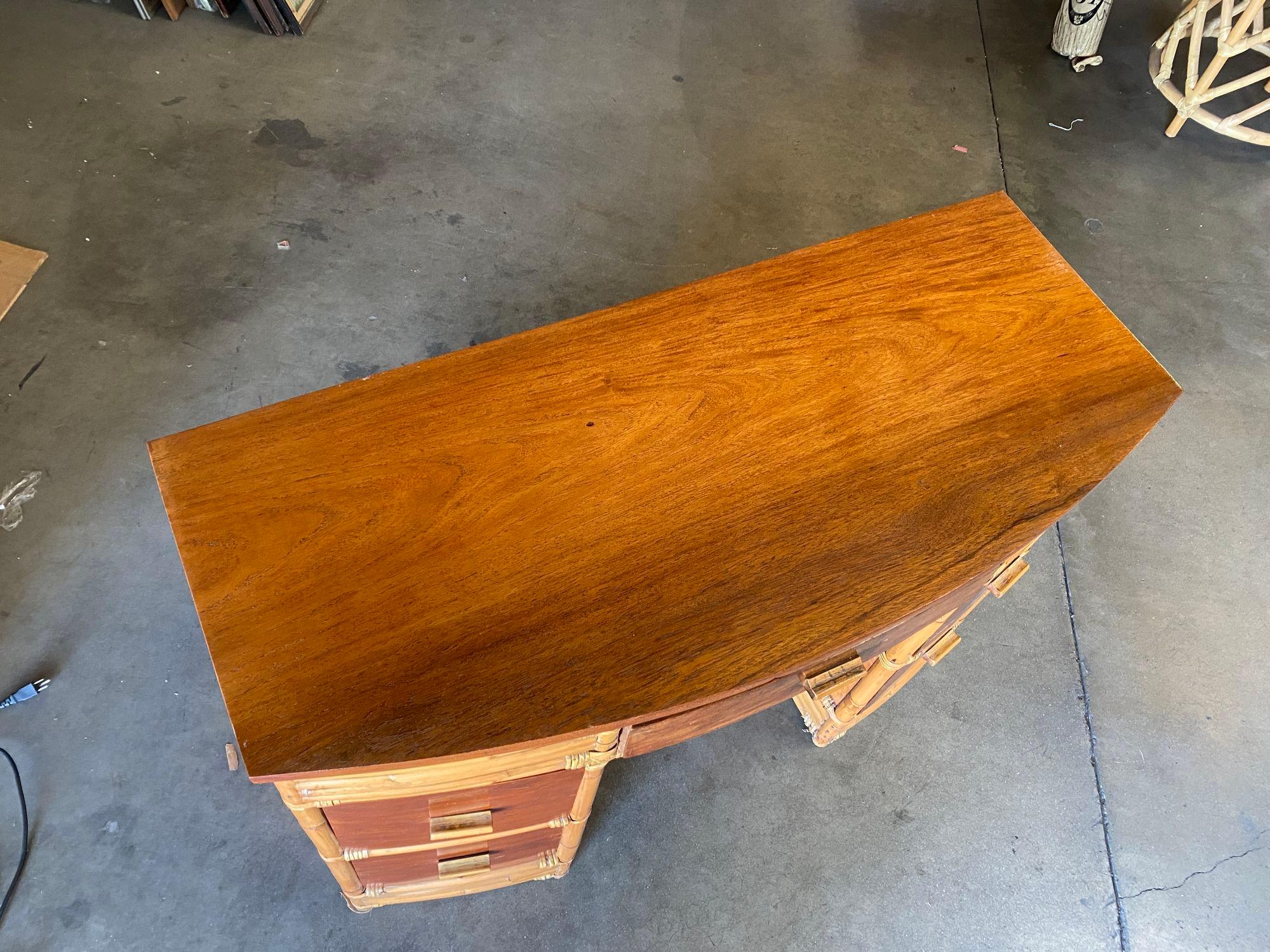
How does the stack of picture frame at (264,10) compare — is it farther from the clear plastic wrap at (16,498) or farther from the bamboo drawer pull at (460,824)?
the bamboo drawer pull at (460,824)

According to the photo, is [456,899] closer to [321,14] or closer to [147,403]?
[147,403]

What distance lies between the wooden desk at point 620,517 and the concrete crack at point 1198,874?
0.85 metres

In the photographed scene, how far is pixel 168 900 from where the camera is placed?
1691mm

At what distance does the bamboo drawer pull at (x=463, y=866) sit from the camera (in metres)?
1.47

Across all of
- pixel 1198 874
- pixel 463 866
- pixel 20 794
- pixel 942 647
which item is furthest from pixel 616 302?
pixel 1198 874

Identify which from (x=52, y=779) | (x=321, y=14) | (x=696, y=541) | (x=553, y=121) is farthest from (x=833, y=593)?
(x=321, y=14)

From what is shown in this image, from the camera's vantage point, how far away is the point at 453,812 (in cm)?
125

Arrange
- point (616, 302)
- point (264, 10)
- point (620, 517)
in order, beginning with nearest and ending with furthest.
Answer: point (620, 517) → point (616, 302) → point (264, 10)

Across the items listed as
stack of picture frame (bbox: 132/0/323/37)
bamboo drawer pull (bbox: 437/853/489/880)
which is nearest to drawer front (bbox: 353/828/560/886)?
bamboo drawer pull (bbox: 437/853/489/880)

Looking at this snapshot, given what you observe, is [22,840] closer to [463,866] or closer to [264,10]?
[463,866]

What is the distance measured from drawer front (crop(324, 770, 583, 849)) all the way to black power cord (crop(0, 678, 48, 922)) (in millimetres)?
921

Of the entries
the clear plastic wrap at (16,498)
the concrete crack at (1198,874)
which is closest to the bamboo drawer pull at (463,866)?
the concrete crack at (1198,874)

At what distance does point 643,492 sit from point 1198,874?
5.22ft

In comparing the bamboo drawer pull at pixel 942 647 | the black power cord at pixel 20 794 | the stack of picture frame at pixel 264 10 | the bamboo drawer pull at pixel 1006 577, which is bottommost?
the bamboo drawer pull at pixel 942 647
